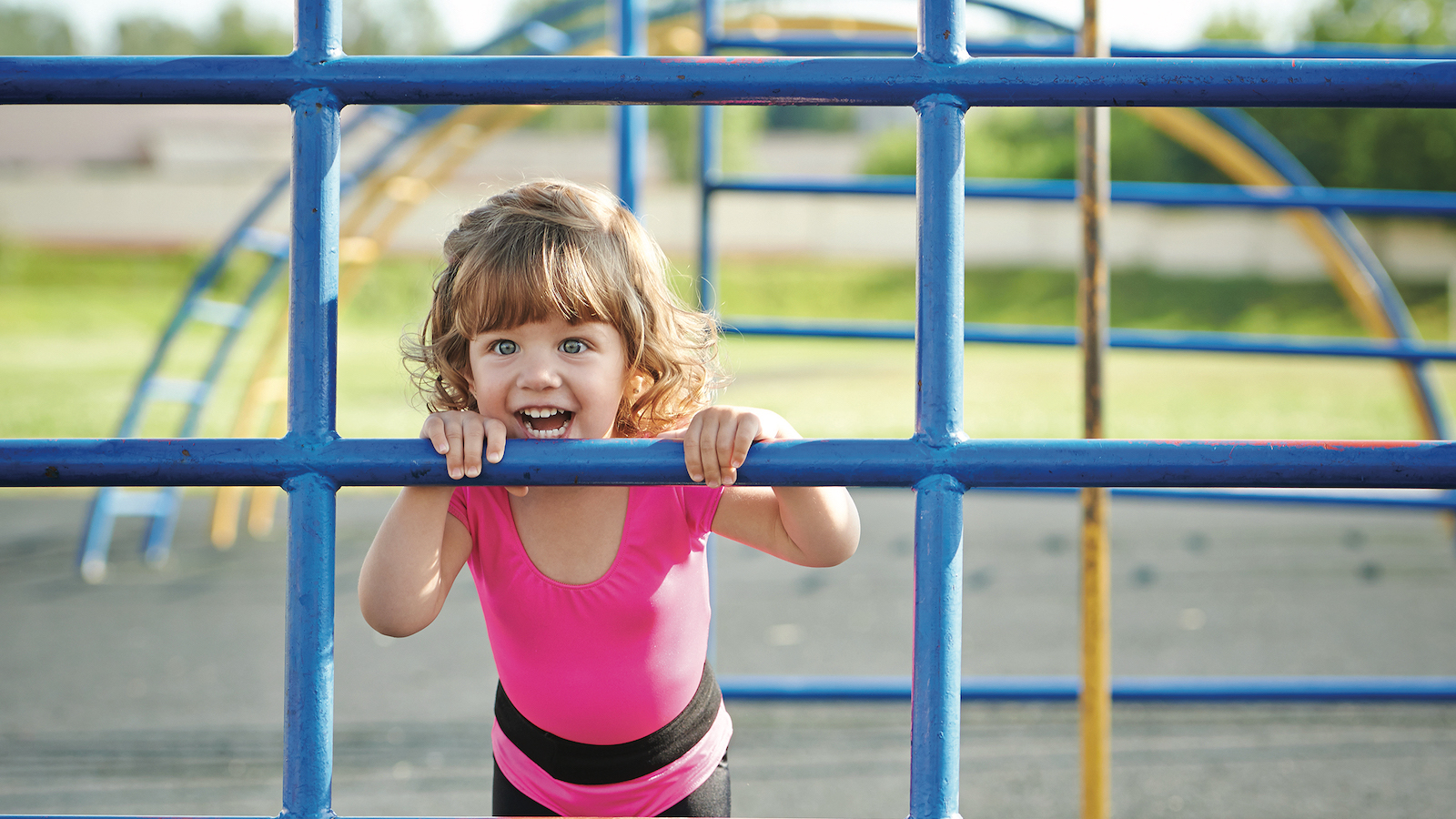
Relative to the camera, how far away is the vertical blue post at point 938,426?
0.76 metres

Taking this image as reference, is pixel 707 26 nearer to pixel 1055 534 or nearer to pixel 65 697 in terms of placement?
pixel 65 697

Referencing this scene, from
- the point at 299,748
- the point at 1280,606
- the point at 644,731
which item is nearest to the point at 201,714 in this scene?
the point at 644,731

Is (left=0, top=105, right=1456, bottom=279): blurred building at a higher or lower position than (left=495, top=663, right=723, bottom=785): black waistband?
higher

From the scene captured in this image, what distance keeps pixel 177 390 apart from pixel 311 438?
453cm

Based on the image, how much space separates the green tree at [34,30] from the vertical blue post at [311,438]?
36.0 m

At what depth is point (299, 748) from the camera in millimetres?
760

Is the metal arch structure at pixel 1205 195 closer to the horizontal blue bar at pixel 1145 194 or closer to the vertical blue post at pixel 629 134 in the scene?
the horizontal blue bar at pixel 1145 194

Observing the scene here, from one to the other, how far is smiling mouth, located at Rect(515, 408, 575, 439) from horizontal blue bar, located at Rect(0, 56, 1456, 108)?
0.30 metres

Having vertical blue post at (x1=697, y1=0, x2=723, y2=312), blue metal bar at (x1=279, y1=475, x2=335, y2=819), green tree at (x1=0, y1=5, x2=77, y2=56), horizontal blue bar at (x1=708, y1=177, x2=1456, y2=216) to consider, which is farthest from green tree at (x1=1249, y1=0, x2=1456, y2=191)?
green tree at (x1=0, y1=5, x2=77, y2=56)

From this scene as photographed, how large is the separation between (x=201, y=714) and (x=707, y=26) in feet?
6.98

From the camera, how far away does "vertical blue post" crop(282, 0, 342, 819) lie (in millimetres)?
762

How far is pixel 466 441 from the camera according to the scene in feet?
2.49

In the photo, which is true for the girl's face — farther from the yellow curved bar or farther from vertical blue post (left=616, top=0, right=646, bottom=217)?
the yellow curved bar

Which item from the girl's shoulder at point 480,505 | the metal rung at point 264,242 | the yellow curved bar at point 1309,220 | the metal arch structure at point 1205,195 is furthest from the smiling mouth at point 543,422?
the metal rung at point 264,242
